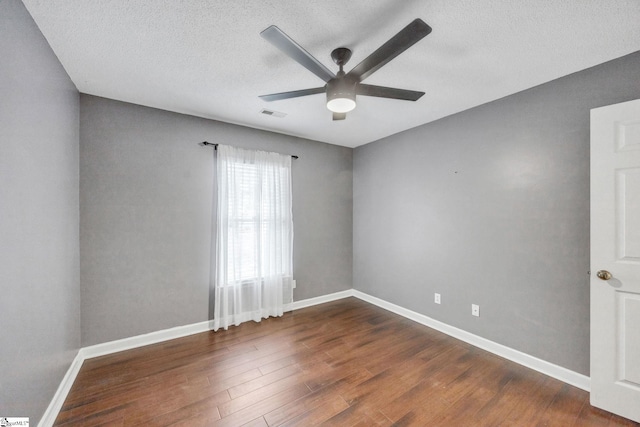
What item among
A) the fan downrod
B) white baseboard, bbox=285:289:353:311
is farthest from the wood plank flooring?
the fan downrod

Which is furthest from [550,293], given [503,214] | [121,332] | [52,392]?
[121,332]

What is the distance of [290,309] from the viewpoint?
3.65 m

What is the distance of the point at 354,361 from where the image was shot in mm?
2428

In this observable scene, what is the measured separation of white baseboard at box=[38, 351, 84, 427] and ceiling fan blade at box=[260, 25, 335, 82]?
8.69 ft

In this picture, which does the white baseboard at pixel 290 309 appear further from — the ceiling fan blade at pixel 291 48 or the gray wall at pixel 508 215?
the ceiling fan blade at pixel 291 48

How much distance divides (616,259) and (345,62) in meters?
2.40

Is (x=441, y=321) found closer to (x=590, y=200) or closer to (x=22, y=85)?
(x=590, y=200)

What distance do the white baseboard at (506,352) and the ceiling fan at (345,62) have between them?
2568 mm

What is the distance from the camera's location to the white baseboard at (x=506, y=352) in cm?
208

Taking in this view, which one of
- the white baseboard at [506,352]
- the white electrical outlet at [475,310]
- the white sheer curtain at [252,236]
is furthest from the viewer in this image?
the white sheer curtain at [252,236]

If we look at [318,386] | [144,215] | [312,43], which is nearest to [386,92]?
[312,43]

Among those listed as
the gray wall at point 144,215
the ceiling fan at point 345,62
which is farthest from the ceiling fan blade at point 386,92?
the gray wall at point 144,215

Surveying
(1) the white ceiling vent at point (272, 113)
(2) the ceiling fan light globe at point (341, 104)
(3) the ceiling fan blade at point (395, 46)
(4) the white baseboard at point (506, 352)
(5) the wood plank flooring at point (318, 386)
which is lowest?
(5) the wood plank flooring at point (318, 386)

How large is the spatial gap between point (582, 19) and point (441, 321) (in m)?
2.93
